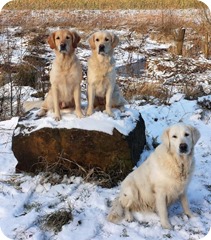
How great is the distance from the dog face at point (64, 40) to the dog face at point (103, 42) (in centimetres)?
27

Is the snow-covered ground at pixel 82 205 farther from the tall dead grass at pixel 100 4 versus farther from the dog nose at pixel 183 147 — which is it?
the tall dead grass at pixel 100 4

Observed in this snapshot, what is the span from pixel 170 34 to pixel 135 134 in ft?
33.2

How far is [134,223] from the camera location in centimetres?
404

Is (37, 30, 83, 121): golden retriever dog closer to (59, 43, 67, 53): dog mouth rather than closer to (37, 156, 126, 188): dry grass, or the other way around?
(59, 43, 67, 53): dog mouth

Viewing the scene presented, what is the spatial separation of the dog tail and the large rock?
83 centimetres

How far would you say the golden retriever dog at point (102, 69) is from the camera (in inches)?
196

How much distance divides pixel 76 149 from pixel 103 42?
1.52m

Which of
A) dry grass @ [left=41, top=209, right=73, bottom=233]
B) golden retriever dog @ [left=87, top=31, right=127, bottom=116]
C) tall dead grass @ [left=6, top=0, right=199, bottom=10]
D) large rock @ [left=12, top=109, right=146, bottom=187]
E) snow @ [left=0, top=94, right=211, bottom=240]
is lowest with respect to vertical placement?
snow @ [left=0, top=94, right=211, bottom=240]

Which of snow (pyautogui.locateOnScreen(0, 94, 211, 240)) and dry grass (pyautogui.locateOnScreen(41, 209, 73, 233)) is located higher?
dry grass (pyautogui.locateOnScreen(41, 209, 73, 233))

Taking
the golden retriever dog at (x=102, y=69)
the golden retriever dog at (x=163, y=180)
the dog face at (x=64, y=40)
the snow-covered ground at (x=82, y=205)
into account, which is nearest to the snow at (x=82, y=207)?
the snow-covered ground at (x=82, y=205)

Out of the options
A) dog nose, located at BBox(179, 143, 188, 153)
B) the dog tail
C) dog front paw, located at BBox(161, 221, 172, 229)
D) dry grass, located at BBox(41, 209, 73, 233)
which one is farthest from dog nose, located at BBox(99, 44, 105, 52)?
dog front paw, located at BBox(161, 221, 172, 229)

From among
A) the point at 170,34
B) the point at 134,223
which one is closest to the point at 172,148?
the point at 134,223

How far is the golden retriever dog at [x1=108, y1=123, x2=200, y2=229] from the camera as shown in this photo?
4012 mm

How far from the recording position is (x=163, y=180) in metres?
4.08
